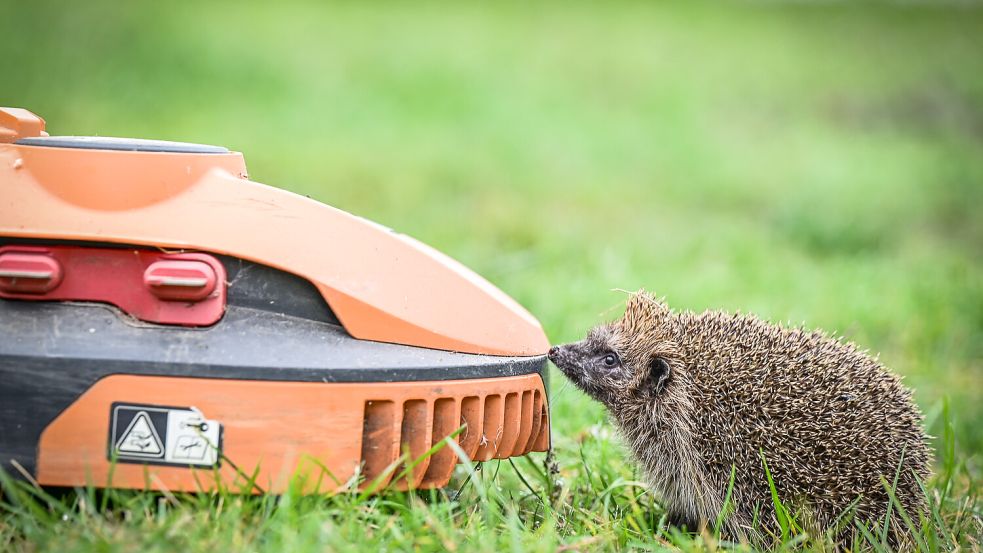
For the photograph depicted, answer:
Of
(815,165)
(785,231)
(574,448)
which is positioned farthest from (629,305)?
(815,165)

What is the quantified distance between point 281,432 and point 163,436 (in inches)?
11.7

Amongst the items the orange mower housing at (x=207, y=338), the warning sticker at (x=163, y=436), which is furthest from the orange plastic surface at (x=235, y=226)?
the warning sticker at (x=163, y=436)

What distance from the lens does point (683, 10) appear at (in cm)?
1833

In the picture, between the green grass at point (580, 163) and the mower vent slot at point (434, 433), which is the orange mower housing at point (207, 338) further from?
the green grass at point (580, 163)

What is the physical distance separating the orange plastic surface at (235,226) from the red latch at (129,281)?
5 centimetres

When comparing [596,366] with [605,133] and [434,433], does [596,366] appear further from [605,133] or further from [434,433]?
[605,133]

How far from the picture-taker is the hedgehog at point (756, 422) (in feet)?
10.4

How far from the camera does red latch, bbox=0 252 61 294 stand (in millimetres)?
2523

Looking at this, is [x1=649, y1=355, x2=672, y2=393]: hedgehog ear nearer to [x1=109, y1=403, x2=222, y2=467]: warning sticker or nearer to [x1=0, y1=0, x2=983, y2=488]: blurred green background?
[x1=0, y1=0, x2=983, y2=488]: blurred green background

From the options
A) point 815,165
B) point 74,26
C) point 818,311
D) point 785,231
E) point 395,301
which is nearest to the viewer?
point 395,301

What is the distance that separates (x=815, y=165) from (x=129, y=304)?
9.96m

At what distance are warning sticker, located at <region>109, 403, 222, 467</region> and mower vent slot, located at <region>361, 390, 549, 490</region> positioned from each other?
41 cm

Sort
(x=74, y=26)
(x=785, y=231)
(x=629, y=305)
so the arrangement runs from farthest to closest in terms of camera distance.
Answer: (x=74, y=26) → (x=785, y=231) → (x=629, y=305)

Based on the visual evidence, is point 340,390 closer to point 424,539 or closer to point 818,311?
point 424,539
